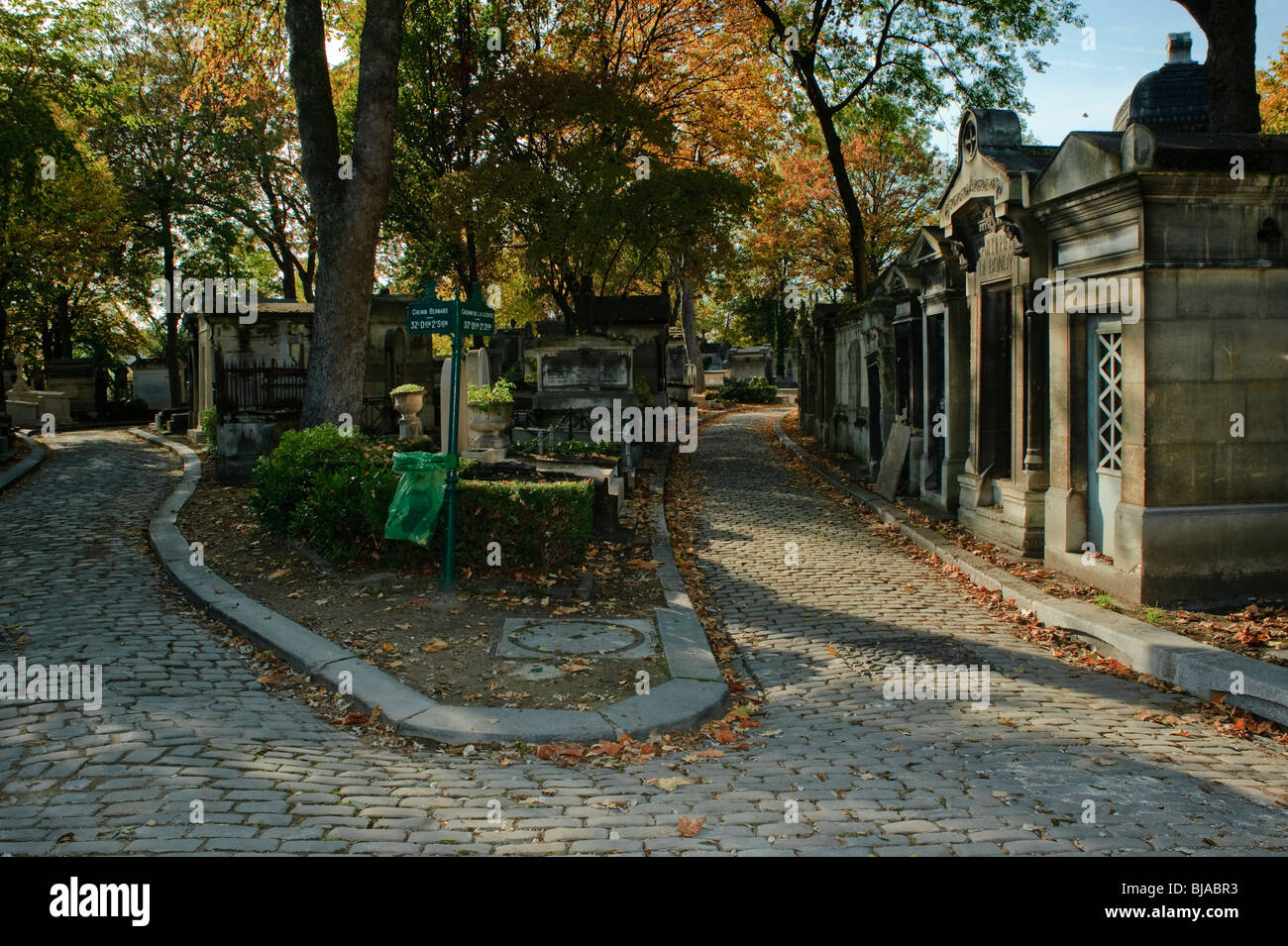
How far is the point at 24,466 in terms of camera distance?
53.4 ft

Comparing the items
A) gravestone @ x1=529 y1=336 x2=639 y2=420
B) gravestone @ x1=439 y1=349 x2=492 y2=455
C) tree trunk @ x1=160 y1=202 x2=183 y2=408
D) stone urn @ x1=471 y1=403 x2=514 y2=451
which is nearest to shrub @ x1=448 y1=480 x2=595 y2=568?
gravestone @ x1=439 y1=349 x2=492 y2=455

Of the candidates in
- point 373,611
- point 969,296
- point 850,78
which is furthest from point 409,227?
point 373,611

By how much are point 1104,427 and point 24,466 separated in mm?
16257

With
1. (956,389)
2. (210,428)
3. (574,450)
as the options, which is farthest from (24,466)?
(956,389)

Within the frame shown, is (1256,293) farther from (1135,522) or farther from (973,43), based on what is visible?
(973,43)

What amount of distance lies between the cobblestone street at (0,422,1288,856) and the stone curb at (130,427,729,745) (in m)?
0.26

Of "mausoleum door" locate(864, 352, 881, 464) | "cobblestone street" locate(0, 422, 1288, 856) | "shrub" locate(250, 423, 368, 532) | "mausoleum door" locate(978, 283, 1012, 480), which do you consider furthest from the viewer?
"mausoleum door" locate(864, 352, 881, 464)

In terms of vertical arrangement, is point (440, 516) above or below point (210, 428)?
below

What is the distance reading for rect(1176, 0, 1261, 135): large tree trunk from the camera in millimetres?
10578

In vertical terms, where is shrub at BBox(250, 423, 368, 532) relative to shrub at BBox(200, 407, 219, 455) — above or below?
below

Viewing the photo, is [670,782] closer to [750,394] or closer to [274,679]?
[274,679]

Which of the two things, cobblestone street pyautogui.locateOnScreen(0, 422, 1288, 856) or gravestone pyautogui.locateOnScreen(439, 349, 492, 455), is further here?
gravestone pyautogui.locateOnScreen(439, 349, 492, 455)

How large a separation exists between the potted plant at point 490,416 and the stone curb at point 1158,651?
294 inches

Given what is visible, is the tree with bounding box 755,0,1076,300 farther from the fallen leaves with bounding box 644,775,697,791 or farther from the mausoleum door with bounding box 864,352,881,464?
the fallen leaves with bounding box 644,775,697,791
